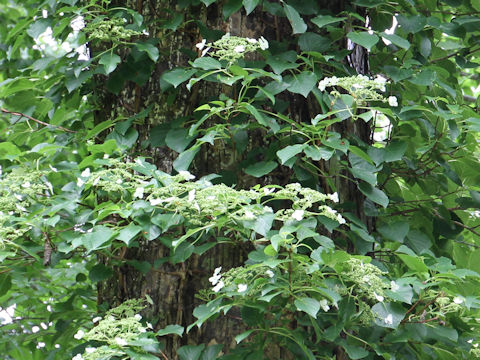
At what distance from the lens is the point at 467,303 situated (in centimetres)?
170

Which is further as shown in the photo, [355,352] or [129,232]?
[355,352]

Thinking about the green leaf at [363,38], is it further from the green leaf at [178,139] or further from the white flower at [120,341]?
the white flower at [120,341]

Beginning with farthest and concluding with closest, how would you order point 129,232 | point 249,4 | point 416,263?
point 249,4
point 416,263
point 129,232

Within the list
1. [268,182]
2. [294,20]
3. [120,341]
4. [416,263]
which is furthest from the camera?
[268,182]

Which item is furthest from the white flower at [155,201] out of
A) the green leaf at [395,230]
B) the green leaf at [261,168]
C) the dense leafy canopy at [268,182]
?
the green leaf at [395,230]

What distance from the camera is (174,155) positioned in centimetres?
221

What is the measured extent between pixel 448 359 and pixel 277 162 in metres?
0.80

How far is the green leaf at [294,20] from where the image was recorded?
2039 millimetres

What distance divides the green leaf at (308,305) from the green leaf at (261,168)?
48cm

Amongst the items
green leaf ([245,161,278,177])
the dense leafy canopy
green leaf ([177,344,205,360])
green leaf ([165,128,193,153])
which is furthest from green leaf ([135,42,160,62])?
green leaf ([177,344,205,360])

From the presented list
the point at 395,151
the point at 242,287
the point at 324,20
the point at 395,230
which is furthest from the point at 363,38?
the point at 242,287

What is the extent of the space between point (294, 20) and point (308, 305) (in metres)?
0.89

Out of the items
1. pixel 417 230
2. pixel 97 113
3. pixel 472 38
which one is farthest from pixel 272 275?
pixel 472 38

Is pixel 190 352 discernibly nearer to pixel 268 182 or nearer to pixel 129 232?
pixel 129 232
